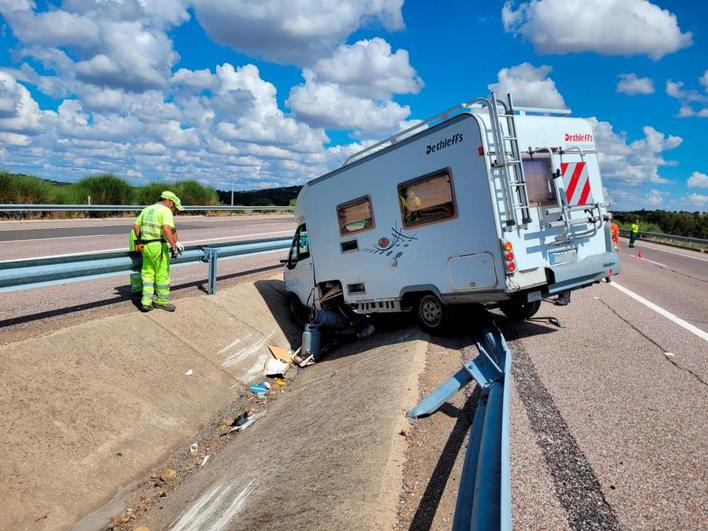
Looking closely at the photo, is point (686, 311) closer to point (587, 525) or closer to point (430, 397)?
point (430, 397)

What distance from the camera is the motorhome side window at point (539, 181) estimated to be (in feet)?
22.8

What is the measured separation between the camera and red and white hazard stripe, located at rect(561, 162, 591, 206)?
7.31 metres

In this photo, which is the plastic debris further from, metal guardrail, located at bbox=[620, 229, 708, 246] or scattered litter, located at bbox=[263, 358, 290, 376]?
metal guardrail, located at bbox=[620, 229, 708, 246]

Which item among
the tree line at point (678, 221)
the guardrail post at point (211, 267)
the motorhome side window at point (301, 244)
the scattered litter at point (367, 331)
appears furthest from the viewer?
the tree line at point (678, 221)

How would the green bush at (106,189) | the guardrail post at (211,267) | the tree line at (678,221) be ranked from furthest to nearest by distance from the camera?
the tree line at (678,221) < the green bush at (106,189) < the guardrail post at (211,267)

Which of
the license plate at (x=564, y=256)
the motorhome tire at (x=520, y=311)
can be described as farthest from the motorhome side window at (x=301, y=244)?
the license plate at (x=564, y=256)

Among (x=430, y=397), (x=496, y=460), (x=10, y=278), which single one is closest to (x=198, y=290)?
(x=10, y=278)

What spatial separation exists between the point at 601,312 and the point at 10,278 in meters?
8.64

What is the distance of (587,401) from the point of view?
186 inches

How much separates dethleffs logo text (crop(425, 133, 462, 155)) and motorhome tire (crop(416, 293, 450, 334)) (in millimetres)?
2010

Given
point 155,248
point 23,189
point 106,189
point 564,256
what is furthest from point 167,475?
point 106,189

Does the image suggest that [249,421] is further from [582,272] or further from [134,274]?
[582,272]

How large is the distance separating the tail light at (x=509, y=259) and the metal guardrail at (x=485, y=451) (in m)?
1.20

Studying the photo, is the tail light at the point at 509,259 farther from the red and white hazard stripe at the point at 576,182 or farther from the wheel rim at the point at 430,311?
the red and white hazard stripe at the point at 576,182
